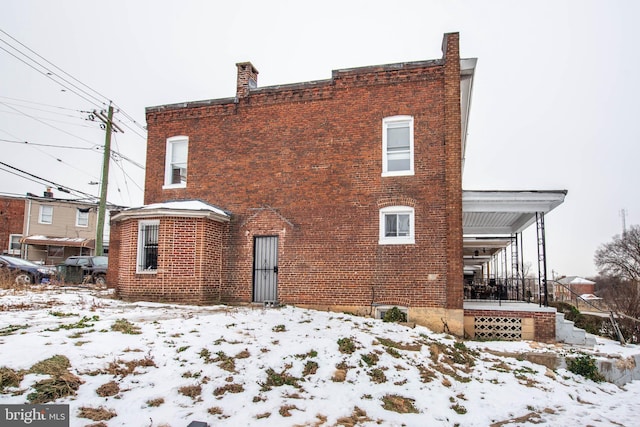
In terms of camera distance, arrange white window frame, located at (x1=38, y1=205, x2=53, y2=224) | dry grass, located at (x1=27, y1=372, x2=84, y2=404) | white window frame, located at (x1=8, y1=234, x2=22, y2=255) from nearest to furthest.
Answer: dry grass, located at (x1=27, y1=372, x2=84, y2=404), white window frame, located at (x1=8, y1=234, x2=22, y2=255), white window frame, located at (x1=38, y1=205, x2=53, y2=224)

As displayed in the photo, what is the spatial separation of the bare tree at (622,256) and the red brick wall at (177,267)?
57.7 meters

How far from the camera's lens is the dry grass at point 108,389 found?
5984mm

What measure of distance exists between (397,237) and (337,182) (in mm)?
2466

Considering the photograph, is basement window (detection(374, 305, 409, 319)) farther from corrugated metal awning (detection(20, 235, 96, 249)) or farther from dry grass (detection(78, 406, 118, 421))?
corrugated metal awning (detection(20, 235, 96, 249))

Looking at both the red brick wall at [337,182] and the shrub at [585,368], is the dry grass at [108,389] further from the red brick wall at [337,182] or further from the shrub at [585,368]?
the shrub at [585,368]

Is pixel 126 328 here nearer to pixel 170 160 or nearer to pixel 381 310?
pixel 381 310

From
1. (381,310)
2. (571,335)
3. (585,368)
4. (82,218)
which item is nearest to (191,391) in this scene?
(381,310)

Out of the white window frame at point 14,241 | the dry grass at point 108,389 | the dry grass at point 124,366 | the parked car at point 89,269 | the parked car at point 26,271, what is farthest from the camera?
the white window frame at point 14,241

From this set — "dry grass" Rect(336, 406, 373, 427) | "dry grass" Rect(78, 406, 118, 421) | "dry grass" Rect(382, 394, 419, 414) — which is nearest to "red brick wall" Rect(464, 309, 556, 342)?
"dry grass" Rect(382, 394, 419, 414)

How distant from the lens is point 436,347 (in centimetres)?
1002

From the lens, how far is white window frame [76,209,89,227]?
39.4 metres

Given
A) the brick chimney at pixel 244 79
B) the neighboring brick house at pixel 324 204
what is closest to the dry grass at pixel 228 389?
the neighboring brick house at pixel 324 204

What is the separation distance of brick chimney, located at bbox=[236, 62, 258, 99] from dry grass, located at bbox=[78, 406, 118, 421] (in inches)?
456

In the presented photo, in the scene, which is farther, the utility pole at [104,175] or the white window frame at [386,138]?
the utility pole at [104,175]
